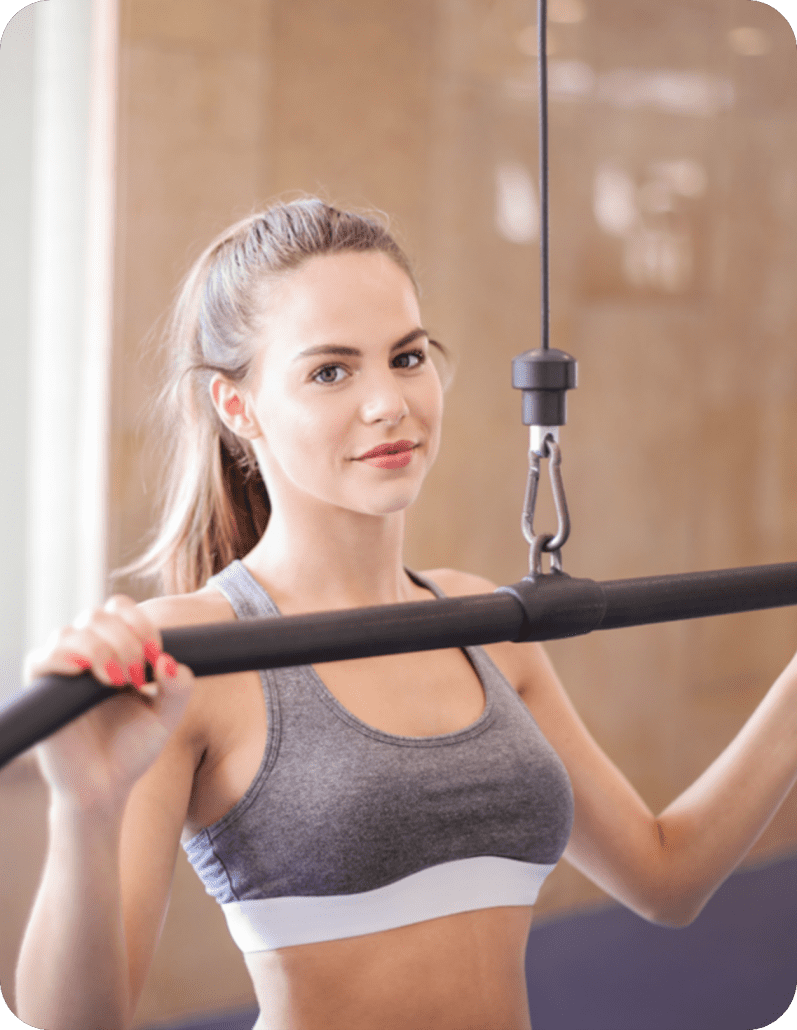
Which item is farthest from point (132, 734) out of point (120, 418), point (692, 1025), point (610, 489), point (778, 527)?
point (778, 527)

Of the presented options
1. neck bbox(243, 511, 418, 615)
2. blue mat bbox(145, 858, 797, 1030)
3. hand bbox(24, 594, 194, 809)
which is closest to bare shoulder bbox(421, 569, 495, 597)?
neck bbox(243, 511, 418, 615)

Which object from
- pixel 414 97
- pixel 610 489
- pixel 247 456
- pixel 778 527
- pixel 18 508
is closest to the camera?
pixel 247 456

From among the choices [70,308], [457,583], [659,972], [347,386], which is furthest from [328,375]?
[659,972]

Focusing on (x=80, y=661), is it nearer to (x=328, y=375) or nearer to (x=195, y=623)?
(x=195, y=623)

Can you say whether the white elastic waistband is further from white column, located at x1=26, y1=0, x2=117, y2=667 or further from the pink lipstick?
white column, located at x1=26, y1=0, x2=117, y2=667

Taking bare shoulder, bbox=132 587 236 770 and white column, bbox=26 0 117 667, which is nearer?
bare shoulder, bbox=132 587 236 770

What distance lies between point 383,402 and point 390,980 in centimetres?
50

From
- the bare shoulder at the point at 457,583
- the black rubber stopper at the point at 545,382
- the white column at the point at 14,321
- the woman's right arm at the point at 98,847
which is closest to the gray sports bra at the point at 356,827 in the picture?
the woman's right arm at the point at 98,847

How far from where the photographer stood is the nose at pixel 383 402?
944 mm

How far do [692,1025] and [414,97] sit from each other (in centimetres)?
200

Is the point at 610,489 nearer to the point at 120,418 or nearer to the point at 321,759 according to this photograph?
the point at 120,418

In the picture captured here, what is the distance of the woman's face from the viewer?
96 cm

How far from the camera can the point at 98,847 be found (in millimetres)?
691

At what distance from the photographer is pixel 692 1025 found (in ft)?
7.16
